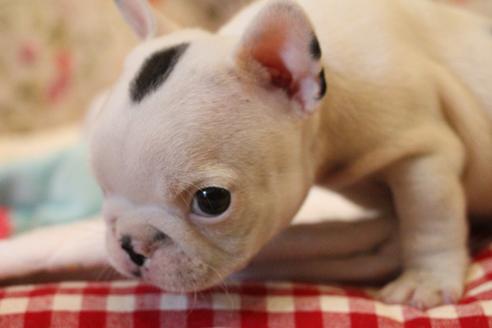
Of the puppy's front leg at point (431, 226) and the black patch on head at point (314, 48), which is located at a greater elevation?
the black patch on head at point (314, 48)

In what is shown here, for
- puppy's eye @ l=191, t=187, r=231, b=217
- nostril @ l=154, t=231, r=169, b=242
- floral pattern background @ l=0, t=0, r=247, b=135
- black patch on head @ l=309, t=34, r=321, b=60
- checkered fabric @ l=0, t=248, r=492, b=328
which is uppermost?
black patch on head @ l=309, t=34, r=321, b=60

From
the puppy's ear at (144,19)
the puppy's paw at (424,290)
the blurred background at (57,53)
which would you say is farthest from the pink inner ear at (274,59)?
the blurred background at (57,53)

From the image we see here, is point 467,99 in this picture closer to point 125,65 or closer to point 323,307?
point 323,307

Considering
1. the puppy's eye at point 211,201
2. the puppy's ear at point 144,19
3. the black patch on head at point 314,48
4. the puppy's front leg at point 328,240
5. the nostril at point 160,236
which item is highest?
the black patch on head at point 314,48

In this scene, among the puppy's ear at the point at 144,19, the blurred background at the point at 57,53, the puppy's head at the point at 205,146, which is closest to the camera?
the puppy's head at the point at 205,146

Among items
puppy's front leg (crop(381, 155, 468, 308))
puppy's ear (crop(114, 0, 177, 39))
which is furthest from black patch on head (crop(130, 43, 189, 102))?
puppy's front leg (crop(381, 155, 468, 308))

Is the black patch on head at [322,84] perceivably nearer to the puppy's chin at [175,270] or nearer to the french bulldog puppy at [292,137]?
the french bulldog puppy at [292,137]

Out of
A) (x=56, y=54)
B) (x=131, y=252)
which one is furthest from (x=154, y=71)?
(x=56, y=54)

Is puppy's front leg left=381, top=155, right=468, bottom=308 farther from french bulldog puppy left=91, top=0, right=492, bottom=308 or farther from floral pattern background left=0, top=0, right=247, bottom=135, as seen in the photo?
floral pattern background left=0, top=0, right=247, bottom=135
